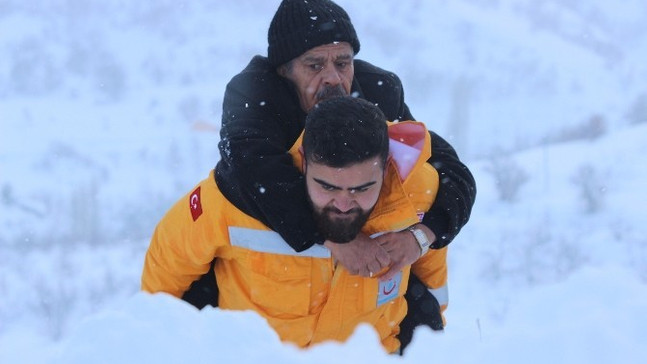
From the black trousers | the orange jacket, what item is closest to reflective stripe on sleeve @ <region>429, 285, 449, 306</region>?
the black trousers

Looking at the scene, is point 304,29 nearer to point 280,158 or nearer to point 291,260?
point 280,158

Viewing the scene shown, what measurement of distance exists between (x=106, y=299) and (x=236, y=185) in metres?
8.73

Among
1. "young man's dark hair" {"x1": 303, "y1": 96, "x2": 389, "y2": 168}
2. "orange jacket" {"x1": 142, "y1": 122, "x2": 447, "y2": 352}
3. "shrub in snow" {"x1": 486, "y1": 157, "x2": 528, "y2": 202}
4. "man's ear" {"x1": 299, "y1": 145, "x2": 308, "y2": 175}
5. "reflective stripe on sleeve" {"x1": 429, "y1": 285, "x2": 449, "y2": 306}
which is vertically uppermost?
"young man's dark hair" {"x1": 303, "y1": 96, "x2": 389, "y2": 168}

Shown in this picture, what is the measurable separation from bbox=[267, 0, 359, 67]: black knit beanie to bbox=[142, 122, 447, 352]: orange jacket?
0.46 metres

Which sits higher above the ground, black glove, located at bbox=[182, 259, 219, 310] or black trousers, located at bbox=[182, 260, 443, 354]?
black glove, located at bbox=[182, 259, 219, 310]

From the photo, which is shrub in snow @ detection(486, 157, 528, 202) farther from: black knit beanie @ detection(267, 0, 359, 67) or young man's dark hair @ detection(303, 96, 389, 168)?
young man's dark hair @ detection(303, 96, 389, 168)

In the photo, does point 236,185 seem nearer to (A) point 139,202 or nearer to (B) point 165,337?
(B) point 165,337

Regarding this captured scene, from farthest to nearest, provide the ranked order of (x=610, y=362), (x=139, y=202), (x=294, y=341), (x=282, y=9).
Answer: (x=139, y=202) → (x=282, y=9) → (x=294, y=341) → (x=610, y=362)

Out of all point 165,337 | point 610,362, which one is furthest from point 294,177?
point 610,362

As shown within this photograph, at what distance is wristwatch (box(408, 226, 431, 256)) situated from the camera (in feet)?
6.81

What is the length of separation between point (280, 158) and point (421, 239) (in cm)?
46

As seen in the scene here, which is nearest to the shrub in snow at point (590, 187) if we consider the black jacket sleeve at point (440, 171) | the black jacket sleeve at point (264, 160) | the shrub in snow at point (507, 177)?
the shrub in snow at point (507, 177)

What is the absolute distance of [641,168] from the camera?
12.4m

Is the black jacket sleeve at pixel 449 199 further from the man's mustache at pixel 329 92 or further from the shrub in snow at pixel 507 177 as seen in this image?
the shrub in snow at pixel 507 177
